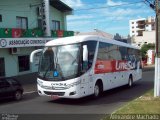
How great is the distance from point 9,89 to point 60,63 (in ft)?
12.3

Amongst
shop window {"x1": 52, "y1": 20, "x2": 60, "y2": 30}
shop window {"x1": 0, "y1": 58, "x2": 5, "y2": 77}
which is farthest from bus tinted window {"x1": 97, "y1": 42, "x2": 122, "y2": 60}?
shop window {"x1": 52, "y1": 20, "x2": 60, "y2": 30}

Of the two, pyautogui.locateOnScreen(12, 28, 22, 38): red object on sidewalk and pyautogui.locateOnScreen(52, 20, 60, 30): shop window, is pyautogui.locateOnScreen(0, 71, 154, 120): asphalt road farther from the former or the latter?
pyautogui.locateOnScreen(52, 20, 60, 30): shop window

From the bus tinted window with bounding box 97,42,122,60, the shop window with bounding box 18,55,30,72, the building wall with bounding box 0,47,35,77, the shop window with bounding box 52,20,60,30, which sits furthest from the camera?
the shop window with bounding box 52,20,60,30

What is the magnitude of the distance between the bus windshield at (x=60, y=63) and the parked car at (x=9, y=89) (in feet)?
8.14

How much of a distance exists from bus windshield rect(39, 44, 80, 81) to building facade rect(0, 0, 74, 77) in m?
11.2

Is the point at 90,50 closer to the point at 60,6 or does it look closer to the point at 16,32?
the point at 16,32


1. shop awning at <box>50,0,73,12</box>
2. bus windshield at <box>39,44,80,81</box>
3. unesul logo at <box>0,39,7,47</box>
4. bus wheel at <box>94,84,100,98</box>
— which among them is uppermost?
shop awning at <box>50,0,73,12</box>

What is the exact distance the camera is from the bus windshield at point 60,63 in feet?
47.2

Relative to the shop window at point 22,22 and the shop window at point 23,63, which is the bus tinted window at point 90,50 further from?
the shop window at point 22,22

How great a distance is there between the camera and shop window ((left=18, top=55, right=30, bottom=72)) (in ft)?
96.9

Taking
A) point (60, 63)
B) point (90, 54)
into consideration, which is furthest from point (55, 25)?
point (60, 63)

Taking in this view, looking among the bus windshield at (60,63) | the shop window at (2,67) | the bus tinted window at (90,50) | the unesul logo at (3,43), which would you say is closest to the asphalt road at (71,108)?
the bus windshield at (60,63)

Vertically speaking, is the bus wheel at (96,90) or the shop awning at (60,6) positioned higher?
the shop awning at (60,6)
